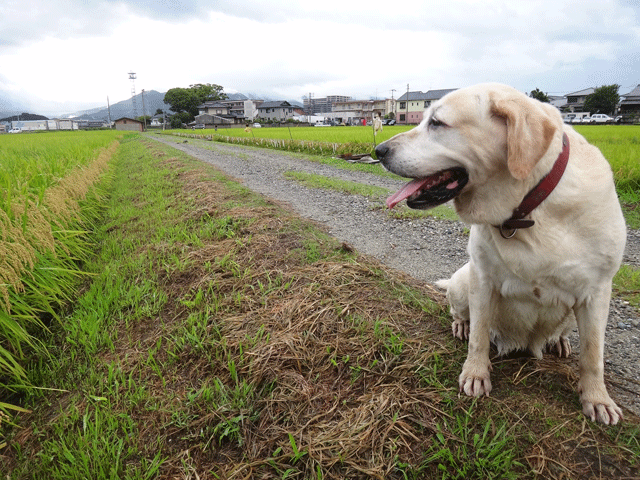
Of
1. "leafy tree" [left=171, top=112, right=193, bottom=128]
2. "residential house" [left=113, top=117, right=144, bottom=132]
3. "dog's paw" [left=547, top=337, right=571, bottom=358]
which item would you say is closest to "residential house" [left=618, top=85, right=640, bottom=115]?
"dog's paw" [left=547, top=337, right=571, bottom=358]

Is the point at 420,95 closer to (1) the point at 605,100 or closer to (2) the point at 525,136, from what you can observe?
(1) the point at 605,100

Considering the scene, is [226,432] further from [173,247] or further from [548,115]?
[173,247]

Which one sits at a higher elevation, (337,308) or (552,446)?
(337,308)

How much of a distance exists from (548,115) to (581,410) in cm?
147

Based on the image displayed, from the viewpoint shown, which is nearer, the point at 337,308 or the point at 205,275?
the point at 337,308

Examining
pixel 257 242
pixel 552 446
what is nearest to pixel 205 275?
pixel 257 242

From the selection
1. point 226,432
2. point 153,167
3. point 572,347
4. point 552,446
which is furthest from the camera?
point 153,167

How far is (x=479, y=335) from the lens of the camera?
2018mm

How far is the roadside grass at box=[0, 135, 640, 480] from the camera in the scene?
5.44ft

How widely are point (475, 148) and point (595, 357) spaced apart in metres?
1.19

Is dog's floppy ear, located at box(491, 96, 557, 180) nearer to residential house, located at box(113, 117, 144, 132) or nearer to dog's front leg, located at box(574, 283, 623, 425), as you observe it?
dog's front leg, located at box(574, 283, 623, 425)

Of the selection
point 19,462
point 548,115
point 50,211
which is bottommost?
point 19,462

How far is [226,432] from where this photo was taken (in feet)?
6.09

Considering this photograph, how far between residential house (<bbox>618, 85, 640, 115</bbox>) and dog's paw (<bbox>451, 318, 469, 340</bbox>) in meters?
68.9
